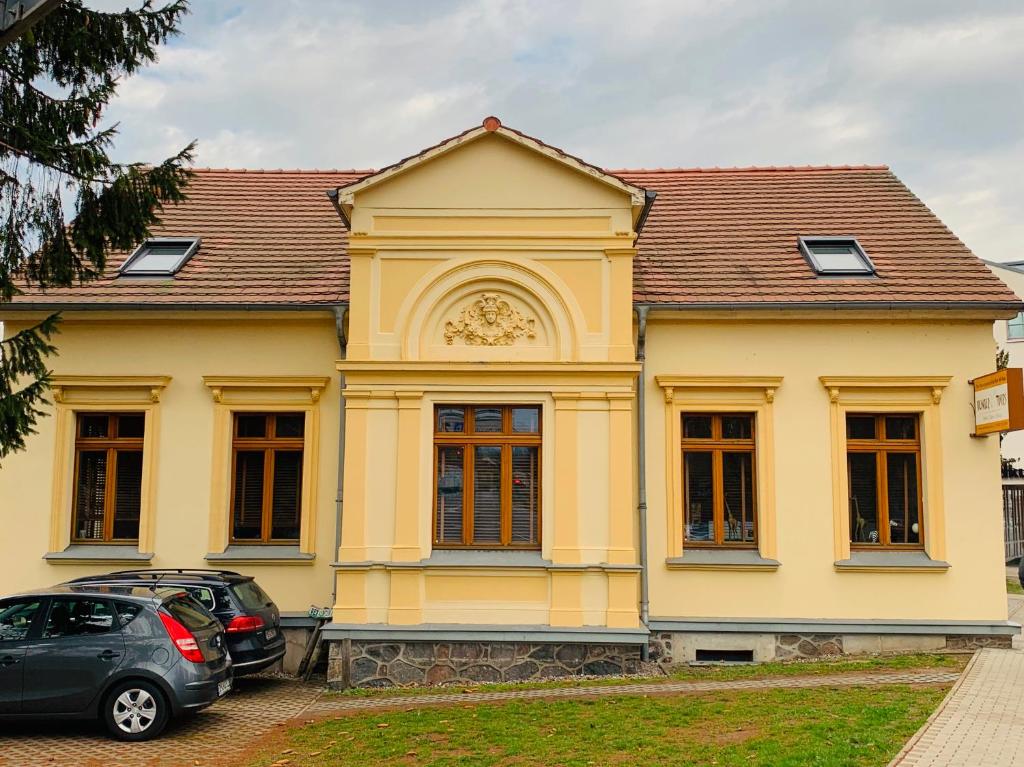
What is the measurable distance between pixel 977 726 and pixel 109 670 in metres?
7.87

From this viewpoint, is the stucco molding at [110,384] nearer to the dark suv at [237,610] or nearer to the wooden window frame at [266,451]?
the wooden window frame at [266,451]

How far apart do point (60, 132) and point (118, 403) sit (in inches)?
200

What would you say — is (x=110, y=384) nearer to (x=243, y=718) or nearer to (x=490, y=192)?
(x=243, y=718)

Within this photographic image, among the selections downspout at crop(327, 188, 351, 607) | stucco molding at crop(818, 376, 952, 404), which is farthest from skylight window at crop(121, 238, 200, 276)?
stucco molding at crop(818, 376, 952, 404)

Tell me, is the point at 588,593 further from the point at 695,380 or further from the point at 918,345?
the point at 918,345

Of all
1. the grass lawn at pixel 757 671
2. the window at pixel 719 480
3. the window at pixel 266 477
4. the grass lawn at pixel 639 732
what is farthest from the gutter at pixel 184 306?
the grass lawn at pixel 639 732

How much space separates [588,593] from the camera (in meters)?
11.6

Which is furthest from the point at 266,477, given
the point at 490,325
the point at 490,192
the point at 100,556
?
the point at 490,192

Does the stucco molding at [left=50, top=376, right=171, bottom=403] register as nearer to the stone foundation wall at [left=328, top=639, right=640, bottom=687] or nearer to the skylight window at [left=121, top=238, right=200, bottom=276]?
the skylight window at [left=121, top=238, right=200, bottom=276]

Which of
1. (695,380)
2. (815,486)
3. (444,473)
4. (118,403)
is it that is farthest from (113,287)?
(815,486)

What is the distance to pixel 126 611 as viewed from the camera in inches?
363

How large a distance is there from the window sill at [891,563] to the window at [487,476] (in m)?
4.33

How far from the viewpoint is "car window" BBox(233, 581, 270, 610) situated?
11.3m

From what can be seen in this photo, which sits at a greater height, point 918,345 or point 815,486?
point 918,345
